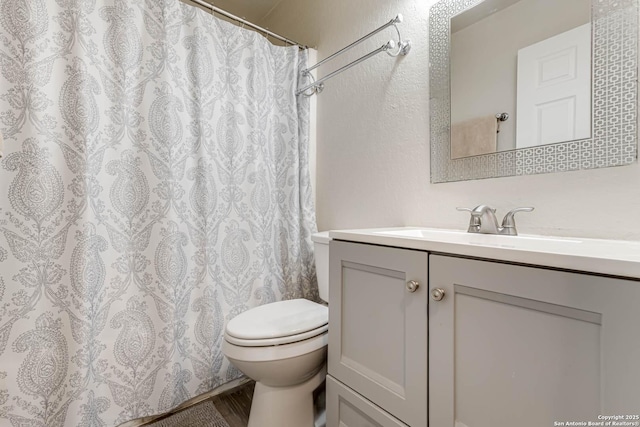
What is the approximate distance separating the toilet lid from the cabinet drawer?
214mm

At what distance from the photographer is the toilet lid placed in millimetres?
1026

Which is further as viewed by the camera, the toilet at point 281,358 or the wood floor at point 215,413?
the wood floor at point 215,413

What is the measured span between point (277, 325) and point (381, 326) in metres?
0.47

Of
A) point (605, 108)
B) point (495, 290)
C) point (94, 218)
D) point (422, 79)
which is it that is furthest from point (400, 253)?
point (94, 218)

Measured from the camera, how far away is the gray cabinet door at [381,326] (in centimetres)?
69

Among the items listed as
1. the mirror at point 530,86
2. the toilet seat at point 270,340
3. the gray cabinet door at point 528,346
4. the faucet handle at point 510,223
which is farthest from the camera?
the toilet seat at point 270,340

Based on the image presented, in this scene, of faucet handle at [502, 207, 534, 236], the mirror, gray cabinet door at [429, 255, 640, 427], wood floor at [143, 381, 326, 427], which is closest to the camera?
gray cabinet door at [429, 255, 640, 427]

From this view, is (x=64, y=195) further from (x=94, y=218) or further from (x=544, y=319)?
(x=544, y=319)

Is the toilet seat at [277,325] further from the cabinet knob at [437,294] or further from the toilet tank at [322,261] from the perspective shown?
the cabinet knob at [437,294]

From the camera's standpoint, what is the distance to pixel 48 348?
40.5 inches

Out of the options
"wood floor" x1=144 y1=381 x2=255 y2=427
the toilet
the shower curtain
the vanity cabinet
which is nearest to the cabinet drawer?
the vanity cabinet

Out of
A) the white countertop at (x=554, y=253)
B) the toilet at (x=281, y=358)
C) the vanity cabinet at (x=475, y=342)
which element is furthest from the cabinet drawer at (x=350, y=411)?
the white countertop at (x=554, y=253)

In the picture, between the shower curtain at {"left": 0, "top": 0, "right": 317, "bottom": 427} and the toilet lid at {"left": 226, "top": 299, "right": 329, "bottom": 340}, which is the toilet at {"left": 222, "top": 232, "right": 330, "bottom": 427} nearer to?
the toilet lid at {"left": 226, "top": 299, "right": 329, "bottom": 340}

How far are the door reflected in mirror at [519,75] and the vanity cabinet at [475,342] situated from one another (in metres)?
0.56
